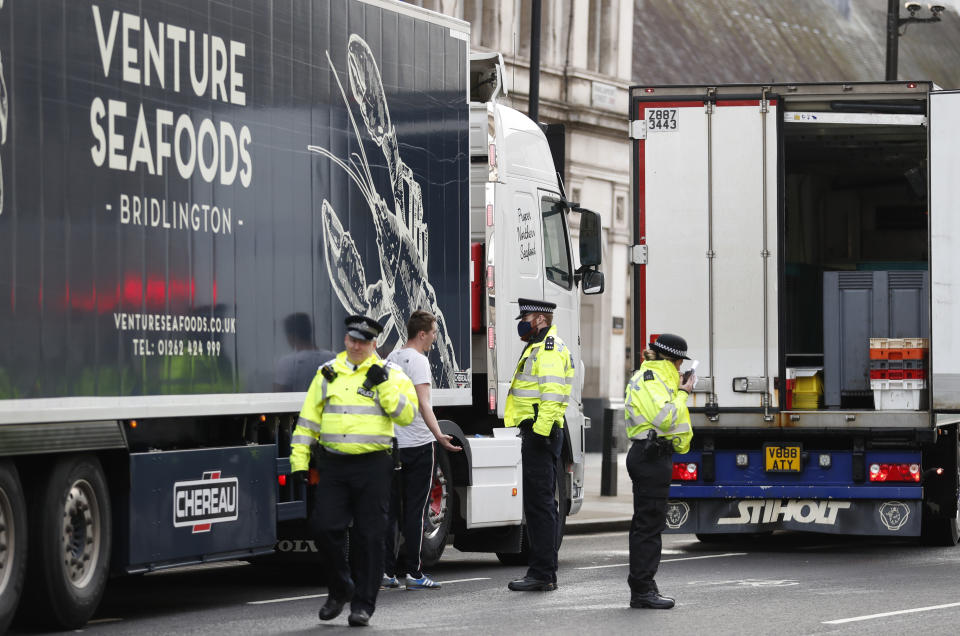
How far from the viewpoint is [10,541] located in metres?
9.62

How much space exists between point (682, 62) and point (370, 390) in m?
32.2

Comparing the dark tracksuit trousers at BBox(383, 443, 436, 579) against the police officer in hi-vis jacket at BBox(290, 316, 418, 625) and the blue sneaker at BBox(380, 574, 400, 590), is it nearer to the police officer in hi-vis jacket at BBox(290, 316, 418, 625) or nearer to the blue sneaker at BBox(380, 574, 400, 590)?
the blue sneaker at BBox(380, 574, 400, 590)

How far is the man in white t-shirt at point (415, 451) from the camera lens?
1255cm

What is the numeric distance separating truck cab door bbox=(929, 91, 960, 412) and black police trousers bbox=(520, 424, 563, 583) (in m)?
3.61

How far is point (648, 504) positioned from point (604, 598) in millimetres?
852

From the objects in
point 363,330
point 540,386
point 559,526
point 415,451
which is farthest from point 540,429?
point 363,330

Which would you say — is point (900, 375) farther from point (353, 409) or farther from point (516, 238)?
point (353, 409)

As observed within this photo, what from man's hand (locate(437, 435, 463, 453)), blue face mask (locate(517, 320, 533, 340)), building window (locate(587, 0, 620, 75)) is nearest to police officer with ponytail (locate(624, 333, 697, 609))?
blue face mask (locate(517, 320, 533, 340))

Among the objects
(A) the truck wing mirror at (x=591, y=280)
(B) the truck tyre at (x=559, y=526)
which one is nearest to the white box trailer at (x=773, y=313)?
(A) the truck wing mirror at (x=591, y=280)

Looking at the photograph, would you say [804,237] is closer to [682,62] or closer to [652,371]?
[652,371]

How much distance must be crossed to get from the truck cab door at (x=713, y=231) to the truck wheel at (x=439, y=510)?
2454 millimetres

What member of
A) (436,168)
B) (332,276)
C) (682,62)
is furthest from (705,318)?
(682,62)

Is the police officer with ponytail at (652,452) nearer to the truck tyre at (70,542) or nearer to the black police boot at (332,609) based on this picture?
the black police boot at (332,609)

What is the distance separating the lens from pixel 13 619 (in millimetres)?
10234
